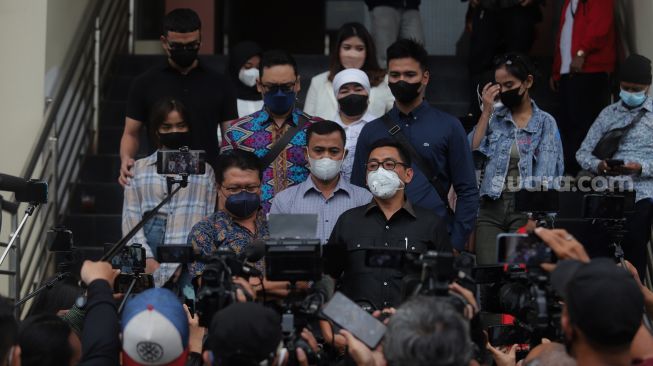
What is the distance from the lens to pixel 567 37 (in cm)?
1141

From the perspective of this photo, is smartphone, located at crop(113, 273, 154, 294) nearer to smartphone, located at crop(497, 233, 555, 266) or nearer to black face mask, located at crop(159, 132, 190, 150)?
black face mask, located at crop(159, 132, 190, 150)

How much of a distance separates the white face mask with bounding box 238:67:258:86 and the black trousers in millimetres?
2662

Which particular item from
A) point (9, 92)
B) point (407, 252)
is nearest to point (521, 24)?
point (9, 92)

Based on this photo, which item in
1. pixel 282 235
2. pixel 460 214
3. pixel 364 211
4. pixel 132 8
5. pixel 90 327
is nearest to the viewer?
pixel 90 327

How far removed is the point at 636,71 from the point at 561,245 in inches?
159

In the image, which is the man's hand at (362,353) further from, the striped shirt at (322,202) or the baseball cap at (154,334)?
the striped shirt at (322,202)

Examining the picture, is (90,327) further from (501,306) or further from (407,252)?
(501,306)

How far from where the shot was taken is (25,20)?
447 inches

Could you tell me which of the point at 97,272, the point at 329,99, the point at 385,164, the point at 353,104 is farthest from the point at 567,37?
the point at 97,272

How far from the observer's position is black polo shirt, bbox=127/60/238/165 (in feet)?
30.7

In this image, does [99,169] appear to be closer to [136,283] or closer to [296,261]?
[136,283]

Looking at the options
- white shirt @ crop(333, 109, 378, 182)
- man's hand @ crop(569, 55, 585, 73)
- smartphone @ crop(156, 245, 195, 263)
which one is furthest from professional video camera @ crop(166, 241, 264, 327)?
man's hand @ crop(569, 55, 585, 73)

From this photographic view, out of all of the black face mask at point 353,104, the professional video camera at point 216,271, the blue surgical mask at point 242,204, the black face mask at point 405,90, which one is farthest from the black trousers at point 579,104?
the professional video camera at point 216,271

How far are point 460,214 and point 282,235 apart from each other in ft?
6.97
